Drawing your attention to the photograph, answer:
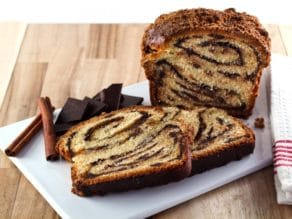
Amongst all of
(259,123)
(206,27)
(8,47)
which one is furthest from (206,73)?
(8,47)

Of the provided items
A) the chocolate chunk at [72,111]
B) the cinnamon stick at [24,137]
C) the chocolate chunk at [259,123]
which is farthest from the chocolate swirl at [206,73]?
the cinnamon stick at [24,137]

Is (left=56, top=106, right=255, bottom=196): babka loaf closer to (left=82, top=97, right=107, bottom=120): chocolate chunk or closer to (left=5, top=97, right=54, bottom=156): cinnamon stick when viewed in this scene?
(left=82, top=97, right=107, bottom=120): chocolate chunk

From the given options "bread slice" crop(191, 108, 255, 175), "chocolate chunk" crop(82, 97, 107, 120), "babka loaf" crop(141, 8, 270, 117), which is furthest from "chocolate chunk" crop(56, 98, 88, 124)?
"bread slice" crop(191, 108, 255, 175)

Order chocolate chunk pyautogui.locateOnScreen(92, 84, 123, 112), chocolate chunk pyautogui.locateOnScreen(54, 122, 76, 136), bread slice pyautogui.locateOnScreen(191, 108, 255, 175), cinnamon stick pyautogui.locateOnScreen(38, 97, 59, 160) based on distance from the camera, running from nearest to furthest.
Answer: bread slice pyautogui.locateOnScreen(191, 108, 255, 175) < cinnamon stick pyautogui.locateOnScreen(38, 97, 59, 160) < chocolate chunk pyautogui.locateOnScreen(54, 122, 76, 136) < chocolate chunk pyautogui.locateOnScreen(92, 84, 123, 112)

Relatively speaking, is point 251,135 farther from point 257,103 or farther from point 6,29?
point 6,29

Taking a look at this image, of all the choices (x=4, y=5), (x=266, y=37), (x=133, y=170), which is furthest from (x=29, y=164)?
(x=4, y=5)

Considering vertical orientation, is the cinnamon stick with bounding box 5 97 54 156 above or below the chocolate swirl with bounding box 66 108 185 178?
Result: below
